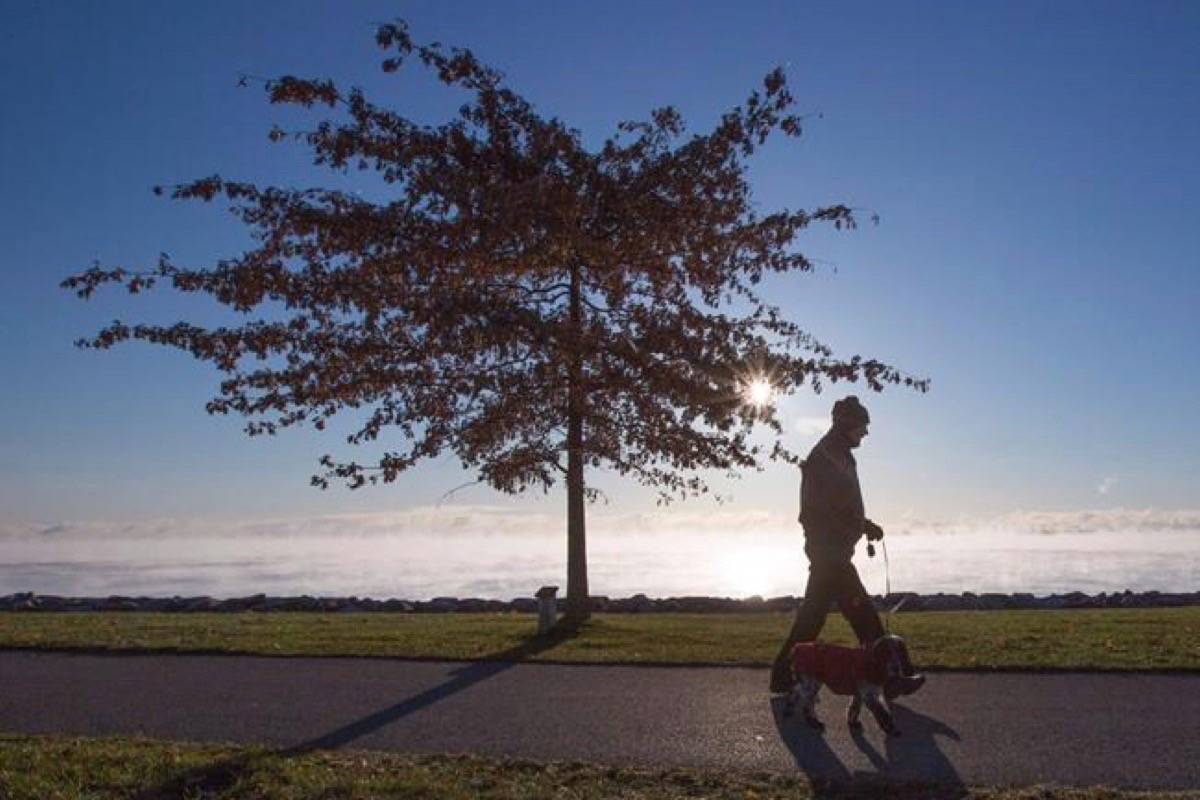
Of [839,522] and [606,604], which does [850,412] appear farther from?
[606,604]

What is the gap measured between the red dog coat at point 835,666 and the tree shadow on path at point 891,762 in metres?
0.38

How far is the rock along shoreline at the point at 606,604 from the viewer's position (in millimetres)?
20297

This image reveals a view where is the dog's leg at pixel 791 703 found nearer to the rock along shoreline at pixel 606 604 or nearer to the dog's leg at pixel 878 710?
the dog's leg at pixel 878 710

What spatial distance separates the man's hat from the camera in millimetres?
9633

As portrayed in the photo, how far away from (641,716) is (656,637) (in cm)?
504

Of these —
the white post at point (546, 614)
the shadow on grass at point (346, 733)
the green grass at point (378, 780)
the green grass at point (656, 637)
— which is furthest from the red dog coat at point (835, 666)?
the white post at point (546, 614)

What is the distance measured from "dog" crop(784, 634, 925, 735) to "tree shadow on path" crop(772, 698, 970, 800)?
0.16 metres

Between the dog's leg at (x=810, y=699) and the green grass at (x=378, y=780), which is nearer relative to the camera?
the green grass at (x=378, y=780)

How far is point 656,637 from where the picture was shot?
1436 centimetres

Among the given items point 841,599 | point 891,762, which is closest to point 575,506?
point 841,599

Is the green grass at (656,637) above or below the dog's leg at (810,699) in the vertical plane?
above

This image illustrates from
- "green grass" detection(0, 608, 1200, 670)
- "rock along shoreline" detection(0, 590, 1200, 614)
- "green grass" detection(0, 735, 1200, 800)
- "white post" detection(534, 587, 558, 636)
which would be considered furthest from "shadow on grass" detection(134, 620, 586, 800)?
"rock along shoreline" detection(0, 590, 1200, 614)

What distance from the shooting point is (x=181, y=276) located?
15875 mm

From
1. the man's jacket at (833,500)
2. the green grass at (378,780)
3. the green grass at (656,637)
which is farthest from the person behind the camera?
the green grass at (656,637)
